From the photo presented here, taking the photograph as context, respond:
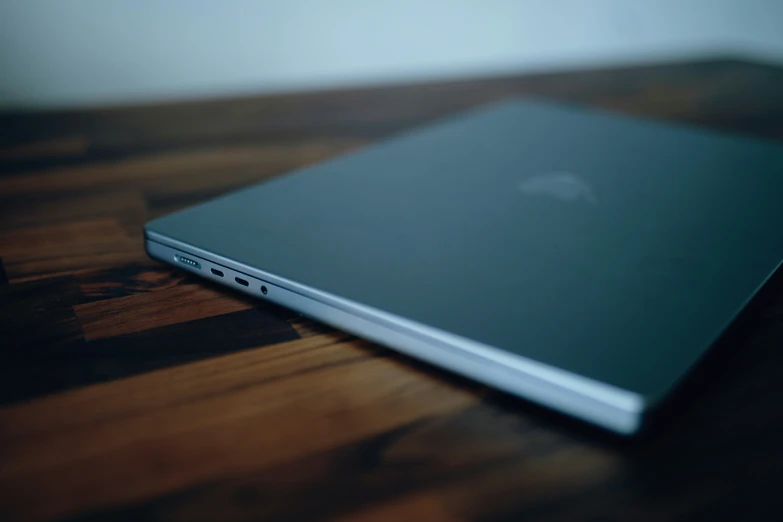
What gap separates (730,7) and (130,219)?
1563 mm

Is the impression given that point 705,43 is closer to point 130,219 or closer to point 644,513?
point 130,219

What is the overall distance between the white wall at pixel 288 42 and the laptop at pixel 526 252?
525 millimetres

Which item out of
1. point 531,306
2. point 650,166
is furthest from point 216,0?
point 531,306

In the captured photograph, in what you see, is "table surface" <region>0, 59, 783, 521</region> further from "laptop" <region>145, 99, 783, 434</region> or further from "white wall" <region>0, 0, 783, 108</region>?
"white wall" <region>0, 0, 783, 108</region>

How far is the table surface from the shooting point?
0.35 m

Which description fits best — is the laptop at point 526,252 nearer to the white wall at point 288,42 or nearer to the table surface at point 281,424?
the table surface at point 281,424

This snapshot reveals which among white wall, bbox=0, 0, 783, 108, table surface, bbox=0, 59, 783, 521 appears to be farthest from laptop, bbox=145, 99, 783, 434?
white wall, bbox=0, 0, 783, 108

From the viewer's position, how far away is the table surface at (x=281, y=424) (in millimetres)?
350

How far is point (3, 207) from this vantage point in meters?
0.72

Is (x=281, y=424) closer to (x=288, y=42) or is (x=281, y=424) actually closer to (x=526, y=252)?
(x=526, y=252)

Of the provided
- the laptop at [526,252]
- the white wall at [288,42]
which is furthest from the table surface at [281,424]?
the white wall at [288,42]

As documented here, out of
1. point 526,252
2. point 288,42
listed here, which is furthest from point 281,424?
point 288,42

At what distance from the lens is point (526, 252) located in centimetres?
50

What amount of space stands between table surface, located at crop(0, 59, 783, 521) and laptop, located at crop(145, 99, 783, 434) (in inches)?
0.9
